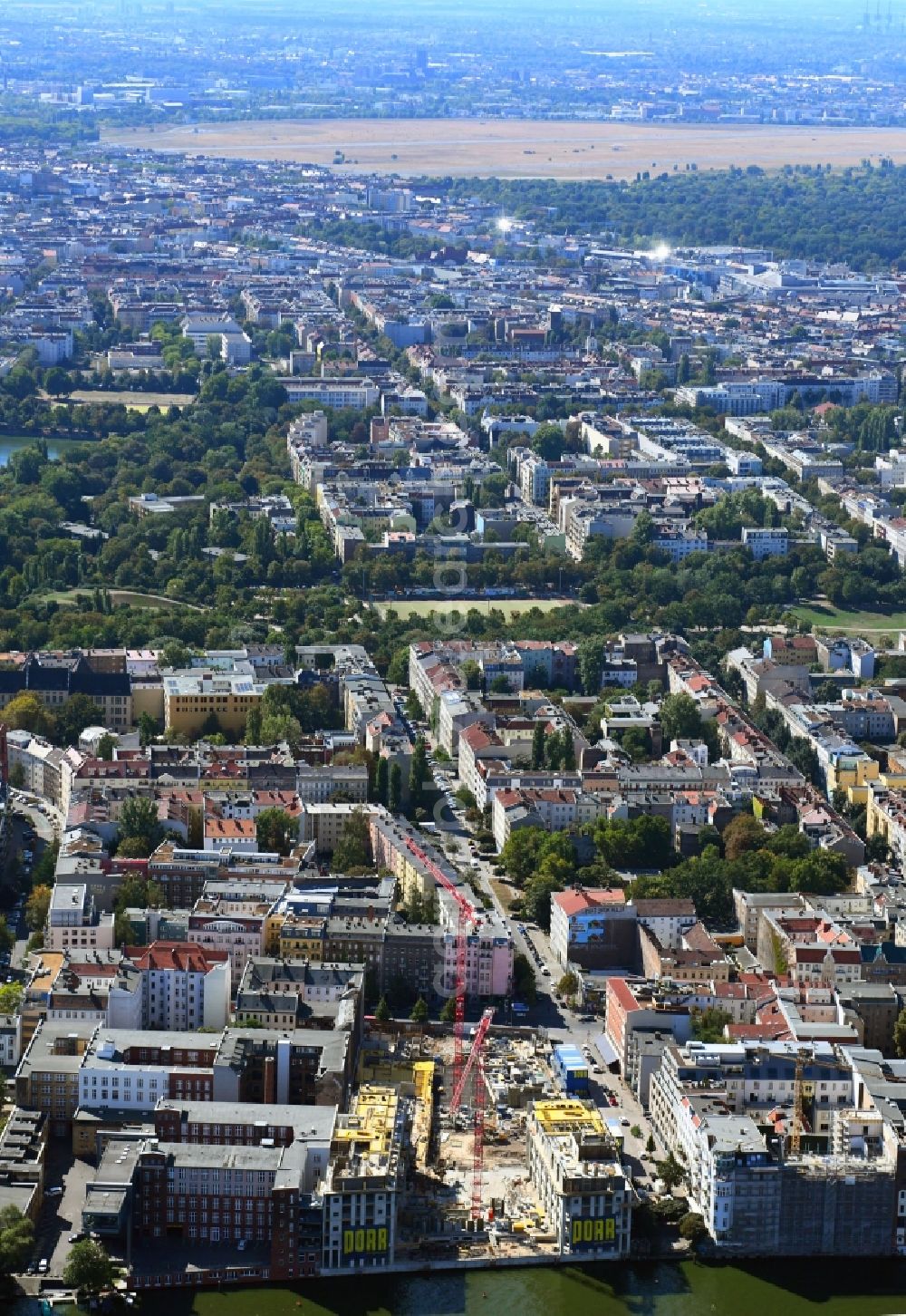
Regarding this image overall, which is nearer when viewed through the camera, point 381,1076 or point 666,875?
point 381,1076

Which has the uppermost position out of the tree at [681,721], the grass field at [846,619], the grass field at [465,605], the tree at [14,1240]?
the tree at [14,1240]

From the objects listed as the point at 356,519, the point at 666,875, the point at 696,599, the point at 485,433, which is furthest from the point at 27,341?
the point at 666,875

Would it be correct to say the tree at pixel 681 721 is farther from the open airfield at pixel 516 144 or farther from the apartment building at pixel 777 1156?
the open airfield at pixel 516 144

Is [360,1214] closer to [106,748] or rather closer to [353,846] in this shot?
[353,846]

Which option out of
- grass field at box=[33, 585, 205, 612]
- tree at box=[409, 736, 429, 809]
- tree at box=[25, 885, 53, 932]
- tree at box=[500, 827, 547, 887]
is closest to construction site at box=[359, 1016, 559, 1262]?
tree at box=[25, 885, 53, 932]

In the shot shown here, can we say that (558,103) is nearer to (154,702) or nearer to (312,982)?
(154,702)

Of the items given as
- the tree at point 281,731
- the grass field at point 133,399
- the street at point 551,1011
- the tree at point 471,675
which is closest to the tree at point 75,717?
the tree at point 281,731
